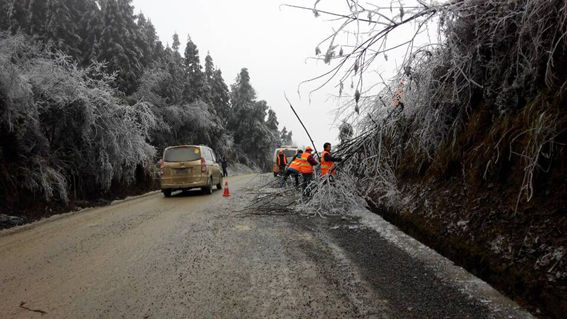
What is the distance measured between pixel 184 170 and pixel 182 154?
0.70 m

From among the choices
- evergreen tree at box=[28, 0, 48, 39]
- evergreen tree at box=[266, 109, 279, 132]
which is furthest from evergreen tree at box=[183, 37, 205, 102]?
evergreen tree at box=[266, 109, 279, 132]

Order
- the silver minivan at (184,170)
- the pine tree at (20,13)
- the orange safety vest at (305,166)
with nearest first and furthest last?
1. the orange safety vest at (305,166)
2. the silver minivan at (184,170)
3. the pine tree at (20,13)

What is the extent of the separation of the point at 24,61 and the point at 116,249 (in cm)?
900

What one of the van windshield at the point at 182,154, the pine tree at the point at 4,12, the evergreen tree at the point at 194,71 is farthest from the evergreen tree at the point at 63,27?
the van windshield at the point at 182,154

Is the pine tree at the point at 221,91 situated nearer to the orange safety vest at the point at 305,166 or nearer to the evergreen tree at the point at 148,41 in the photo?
the evergreen tree at the point at 148,41

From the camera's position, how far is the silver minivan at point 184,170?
12766 millimetres

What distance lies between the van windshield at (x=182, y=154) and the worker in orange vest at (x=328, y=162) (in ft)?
21.3

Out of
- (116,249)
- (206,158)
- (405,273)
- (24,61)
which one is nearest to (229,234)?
(116,249)

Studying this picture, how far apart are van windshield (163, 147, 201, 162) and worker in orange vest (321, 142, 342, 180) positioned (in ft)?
21.3

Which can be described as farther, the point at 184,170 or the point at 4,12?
the point at 4,12

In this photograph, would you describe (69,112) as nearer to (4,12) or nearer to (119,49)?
(119,49)

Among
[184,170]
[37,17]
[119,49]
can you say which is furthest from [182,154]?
[37,17]

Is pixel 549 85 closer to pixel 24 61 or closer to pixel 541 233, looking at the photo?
pixel 541 233

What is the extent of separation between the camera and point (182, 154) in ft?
42.9
